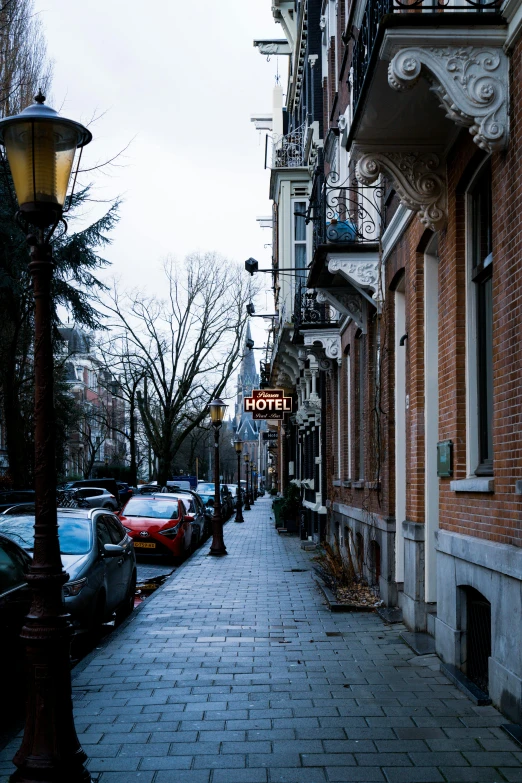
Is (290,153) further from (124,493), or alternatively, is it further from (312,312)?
(124,493)

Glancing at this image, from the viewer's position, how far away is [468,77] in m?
6.91

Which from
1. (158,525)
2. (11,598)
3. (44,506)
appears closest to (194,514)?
(158,525)

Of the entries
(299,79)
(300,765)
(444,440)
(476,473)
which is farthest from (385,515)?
(299,79)

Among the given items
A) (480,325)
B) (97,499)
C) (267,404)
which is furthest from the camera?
(267,404)

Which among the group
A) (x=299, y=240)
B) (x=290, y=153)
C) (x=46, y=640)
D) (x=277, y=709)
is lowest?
(x=277, y=709)

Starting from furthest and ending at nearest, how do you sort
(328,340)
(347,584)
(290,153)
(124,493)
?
(124,493) → (290,153) → (328,340) → (347,584)

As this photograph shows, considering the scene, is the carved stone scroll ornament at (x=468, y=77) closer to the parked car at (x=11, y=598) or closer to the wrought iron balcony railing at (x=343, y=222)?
the parked car at (x=11, y=598)

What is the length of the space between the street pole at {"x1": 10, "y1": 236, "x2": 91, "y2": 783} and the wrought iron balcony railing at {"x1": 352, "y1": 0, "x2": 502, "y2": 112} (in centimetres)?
356

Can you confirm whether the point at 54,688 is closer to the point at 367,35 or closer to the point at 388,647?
the point at 388,647

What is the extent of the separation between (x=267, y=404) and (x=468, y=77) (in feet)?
79.7

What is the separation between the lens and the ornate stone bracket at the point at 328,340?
19.9m

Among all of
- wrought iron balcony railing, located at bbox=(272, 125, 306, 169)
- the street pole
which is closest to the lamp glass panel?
the street pole

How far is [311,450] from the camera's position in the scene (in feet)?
→ 92.2

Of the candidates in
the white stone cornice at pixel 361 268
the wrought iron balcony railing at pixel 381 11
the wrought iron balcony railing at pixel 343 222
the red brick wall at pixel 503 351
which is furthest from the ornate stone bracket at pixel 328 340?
the red brick wall at pixel 503 351
